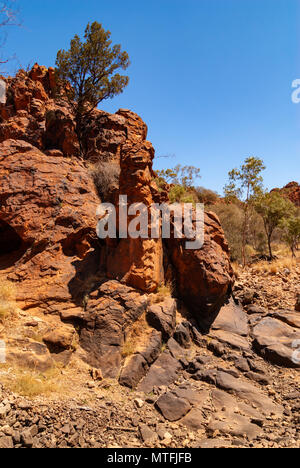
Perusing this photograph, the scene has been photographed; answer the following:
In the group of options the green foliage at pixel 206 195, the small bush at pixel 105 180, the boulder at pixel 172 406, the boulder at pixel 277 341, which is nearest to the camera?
the boulder at pixel 172 406

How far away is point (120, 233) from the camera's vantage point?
20.8 ft

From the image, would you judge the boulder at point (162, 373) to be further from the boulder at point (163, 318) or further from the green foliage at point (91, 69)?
the green foliage at point (91, 69)

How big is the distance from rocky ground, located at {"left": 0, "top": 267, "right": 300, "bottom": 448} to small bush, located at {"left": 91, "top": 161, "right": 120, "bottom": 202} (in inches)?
160

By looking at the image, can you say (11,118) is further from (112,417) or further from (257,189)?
(257,189)

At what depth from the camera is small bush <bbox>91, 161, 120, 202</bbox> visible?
7897mm

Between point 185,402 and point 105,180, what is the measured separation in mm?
6130

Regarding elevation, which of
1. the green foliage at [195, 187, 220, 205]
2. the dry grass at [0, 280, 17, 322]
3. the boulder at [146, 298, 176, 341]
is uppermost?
the green foliage at [195, 187, 220, 205]

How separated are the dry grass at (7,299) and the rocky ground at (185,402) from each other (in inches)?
47.9

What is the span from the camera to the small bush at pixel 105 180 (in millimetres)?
7897

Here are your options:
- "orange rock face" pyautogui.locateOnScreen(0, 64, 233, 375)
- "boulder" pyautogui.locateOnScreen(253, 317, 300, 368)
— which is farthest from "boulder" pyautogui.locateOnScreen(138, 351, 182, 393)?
"boulder" pyautogui.locateOnScreen(253, 317, 300, 368)

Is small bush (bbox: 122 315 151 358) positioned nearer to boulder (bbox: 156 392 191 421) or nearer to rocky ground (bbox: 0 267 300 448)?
rocky ground (bbox: 0 267 300 448)

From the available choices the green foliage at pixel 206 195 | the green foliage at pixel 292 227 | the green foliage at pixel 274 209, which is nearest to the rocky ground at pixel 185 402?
the green foliage at pixel 292 227

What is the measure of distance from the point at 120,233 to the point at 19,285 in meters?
2.48

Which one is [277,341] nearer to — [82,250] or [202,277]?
[202,277]
